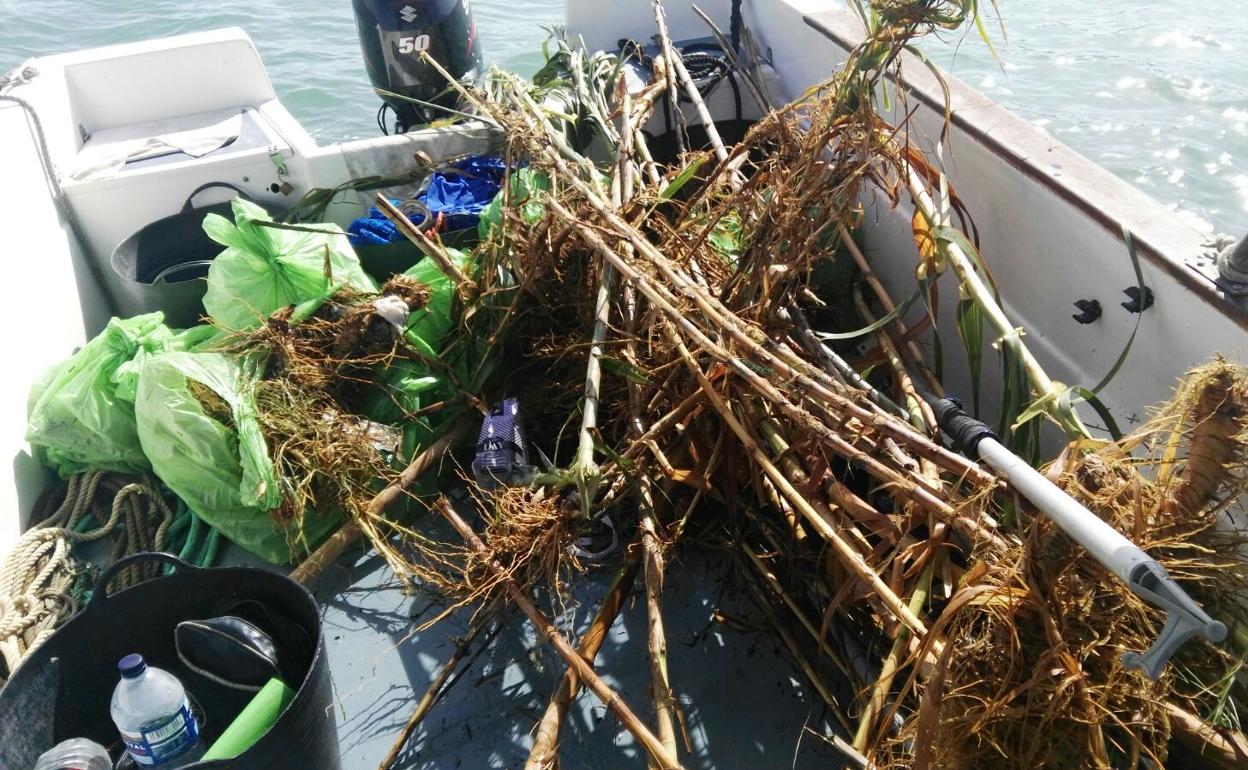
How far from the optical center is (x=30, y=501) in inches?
96.3

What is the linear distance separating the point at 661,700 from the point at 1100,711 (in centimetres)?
78

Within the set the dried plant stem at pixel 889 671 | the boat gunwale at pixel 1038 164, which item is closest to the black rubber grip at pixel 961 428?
the dried plant stem at pixel 889 671

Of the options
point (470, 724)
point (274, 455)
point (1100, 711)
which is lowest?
point (470, 724)

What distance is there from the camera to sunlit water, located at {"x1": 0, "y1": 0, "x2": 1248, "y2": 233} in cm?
575

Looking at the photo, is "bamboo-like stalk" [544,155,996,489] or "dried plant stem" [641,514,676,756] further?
"dried plant stem" [641,514,676,756]

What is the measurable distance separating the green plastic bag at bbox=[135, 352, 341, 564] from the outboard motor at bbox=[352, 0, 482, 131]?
5.77 feet

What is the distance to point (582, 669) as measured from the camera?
1.68 metres

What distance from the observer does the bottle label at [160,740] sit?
1523 millimetres

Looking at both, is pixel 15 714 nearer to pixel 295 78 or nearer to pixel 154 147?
pixel 154 147

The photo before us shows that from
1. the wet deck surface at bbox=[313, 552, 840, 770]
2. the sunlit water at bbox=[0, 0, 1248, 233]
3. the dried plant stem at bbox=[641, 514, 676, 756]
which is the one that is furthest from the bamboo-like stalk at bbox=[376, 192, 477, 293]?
the sunlit water at bbox=[0, 0, 1248, 233]

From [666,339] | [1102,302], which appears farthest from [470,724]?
[1102,302]

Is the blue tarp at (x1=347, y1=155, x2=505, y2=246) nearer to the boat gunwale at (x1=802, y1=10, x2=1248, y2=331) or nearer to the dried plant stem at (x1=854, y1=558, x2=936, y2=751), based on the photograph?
the boat gunwale at (x1=802, y1=10, x2=1248, y2=331)

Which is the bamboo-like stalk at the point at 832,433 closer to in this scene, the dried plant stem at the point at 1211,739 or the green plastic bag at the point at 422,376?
the dried plant stem at the point at 1211,739

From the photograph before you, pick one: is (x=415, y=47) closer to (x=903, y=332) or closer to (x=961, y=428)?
(x=903, y=332)
